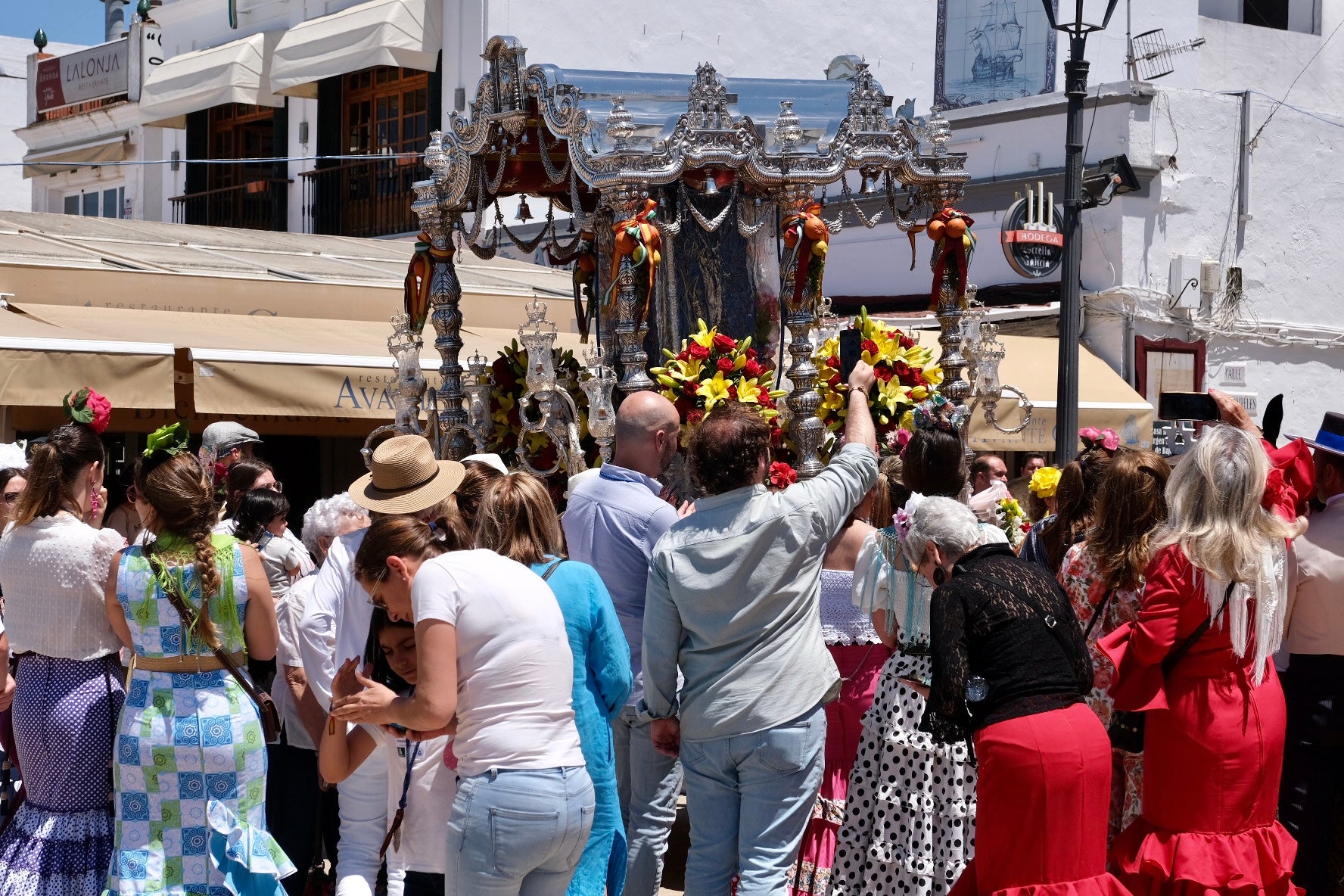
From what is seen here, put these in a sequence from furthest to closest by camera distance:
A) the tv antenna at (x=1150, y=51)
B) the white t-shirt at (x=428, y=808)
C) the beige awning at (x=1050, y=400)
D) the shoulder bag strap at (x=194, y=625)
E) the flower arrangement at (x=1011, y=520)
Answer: the tv antenna at (x=1150, y=51), the beige awning at (x=1050, y=400), the flower arrangement at (x=1011, y=520), the shoulder bag strap at (x=194, y=625), the white t-shirt at (x=428, y=808)

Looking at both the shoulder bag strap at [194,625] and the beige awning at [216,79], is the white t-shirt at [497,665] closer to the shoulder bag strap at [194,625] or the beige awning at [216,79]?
the shoulder bag strap at [194,625]

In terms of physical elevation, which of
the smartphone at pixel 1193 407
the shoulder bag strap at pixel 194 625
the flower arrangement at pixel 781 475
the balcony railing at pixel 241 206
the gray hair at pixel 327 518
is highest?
the balcony railing at pixel 241 206

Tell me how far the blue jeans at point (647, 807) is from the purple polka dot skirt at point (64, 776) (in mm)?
1717

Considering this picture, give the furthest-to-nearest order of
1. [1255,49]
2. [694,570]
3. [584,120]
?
[1255,49] → [584,120] → [694,570]

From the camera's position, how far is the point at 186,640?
4.75m

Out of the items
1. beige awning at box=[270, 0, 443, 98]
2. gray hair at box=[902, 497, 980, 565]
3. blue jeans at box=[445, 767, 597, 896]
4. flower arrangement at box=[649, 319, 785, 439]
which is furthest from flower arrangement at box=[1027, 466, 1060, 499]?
beige awning at box=[270, 0, 443, 98]

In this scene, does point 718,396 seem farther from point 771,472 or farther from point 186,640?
point 186,640

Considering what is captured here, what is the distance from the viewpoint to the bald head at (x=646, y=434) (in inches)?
206

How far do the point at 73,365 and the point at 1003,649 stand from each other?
20.1 ft

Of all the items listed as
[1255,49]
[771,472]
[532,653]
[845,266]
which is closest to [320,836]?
[771,472]

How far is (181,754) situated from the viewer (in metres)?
4.75

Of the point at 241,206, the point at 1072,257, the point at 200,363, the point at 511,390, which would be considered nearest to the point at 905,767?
the point at 511,390

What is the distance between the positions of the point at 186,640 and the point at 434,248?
395 centimetres

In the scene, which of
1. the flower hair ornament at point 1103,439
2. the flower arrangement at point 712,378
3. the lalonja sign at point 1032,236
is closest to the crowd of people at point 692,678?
the flower hair ornament at point 1103,439
